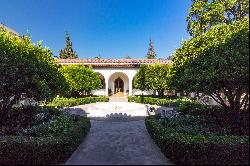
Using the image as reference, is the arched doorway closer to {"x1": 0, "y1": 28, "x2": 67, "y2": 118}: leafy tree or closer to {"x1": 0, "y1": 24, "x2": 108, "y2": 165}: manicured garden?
{"x1": 0, "y1": 24, "x2": 108, "y2": 165}: manicured garden

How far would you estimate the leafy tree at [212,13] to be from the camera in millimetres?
15944

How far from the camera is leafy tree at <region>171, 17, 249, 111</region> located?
862 centimetres

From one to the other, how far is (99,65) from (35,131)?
27483 millimetres

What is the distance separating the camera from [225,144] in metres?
7.77

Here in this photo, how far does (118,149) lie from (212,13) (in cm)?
1180

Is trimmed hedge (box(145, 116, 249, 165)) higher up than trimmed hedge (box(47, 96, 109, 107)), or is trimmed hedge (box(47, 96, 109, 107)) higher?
trimmed hedge (box(47, 96, 109, 107))

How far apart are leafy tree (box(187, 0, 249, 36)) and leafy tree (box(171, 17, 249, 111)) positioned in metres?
5.17

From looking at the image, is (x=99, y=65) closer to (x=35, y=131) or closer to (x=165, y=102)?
(x=165, y=102)

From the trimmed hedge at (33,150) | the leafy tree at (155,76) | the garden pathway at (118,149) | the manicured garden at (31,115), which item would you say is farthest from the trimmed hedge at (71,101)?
the trimmed hedge at (33,150)

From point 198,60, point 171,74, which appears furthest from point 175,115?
point 198,60

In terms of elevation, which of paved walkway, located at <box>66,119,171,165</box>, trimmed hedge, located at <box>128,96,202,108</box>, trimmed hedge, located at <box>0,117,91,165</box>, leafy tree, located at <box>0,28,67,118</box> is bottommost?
paved walkway, located at <box>66,119,171,165</box>

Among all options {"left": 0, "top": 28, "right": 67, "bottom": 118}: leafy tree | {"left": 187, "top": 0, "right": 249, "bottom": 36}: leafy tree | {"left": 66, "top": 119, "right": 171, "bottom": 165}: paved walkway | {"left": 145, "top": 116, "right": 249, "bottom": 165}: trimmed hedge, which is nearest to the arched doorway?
{"left": 187, "top": 0, "right": 249, "bottom": 36}: leafy tree

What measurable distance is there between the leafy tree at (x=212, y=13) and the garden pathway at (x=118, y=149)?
876 cm

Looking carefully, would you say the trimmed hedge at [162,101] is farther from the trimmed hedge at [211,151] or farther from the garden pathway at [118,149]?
the trimmed hedge at [211,151]
